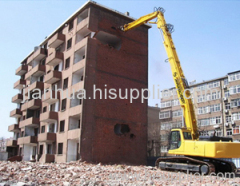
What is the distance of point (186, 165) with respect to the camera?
19750 millimetres

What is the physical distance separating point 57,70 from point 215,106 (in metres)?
30.2

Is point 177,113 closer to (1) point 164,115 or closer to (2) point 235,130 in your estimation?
(1) point 164,115

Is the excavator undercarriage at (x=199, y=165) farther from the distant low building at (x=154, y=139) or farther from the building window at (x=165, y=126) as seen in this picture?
the building window at (x=165, y=126)

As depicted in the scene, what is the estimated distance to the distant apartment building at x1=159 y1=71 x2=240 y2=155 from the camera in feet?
163

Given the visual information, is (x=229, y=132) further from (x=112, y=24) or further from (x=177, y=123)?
(x=112, y=24)

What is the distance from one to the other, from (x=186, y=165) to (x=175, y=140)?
1.79 m

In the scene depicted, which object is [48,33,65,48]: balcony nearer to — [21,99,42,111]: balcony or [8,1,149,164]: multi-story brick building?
[8,1,149,164]: multi-story brick building

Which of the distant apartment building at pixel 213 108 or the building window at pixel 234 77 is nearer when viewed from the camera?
the distant apartment building at pixel 213 108

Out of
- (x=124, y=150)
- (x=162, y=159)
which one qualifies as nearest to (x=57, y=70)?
(x=124, y=150)

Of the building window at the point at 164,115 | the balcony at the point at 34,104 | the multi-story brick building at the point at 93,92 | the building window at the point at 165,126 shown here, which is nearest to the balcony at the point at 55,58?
the multi-story brick building at the point at 93,92

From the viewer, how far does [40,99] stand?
39.8m

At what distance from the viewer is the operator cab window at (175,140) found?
66.4ft

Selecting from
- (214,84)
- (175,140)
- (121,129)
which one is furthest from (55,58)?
(214,84)

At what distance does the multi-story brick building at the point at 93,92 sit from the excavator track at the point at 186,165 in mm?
9106
